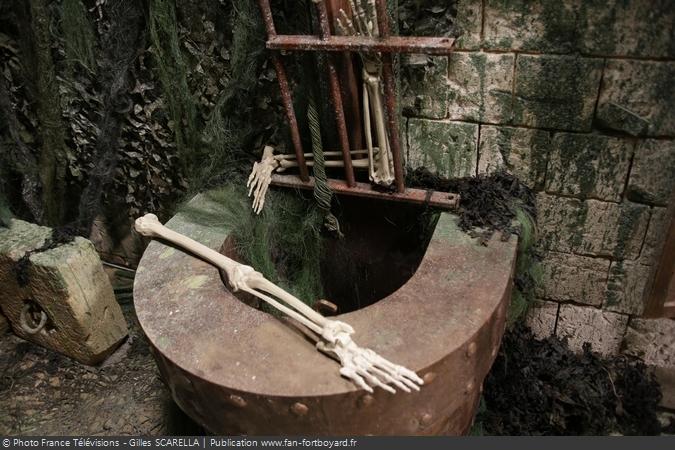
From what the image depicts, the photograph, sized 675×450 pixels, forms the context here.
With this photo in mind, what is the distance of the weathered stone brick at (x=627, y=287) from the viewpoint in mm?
2529

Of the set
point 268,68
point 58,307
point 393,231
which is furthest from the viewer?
point 58,307

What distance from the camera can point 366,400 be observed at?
1771 millimetres

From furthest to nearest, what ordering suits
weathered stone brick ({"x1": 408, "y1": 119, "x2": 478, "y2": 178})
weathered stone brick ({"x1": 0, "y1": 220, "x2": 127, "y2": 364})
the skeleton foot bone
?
weathered stone brick ({"x1": 0, "y1": 220, "x2": 127, "y2": 364})
weathered stone brick ({"x1": 408, "y1": 119, "x2": 478, "y2": 178})
the skeleton foot bone

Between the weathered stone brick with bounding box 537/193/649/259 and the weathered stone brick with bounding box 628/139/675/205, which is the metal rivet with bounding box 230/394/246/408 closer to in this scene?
the weathered stone brick with bounding box 537/193/649/259

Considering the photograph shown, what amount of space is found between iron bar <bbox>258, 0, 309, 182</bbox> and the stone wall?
48 centimetres

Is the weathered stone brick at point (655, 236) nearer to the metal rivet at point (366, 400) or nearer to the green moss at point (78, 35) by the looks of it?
the metal rivet at point (366, 400)

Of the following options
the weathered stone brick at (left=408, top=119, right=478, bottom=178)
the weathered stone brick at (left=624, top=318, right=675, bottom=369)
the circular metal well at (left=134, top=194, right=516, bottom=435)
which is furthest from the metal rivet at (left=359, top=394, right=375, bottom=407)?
the weathered stone brick at (left=624, top=318, right=675, bottom=369)

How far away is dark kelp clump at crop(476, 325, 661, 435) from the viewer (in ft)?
8.79

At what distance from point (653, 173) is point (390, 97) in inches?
42.0

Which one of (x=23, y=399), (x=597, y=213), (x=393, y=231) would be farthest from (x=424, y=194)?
(x=23, y=399)

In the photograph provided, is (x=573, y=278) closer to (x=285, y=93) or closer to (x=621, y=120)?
(x=621, y=120)

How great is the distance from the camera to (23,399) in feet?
10.7

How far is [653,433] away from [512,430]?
64 cm

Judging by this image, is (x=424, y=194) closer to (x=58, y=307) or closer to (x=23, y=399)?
(x=58, y=307)
